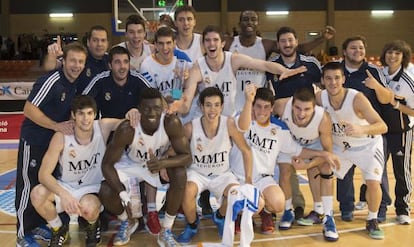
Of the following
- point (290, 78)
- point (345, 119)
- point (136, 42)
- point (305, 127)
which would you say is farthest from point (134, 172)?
point (345, 119)

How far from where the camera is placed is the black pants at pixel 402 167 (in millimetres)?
4848

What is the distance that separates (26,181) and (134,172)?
953 millimetres

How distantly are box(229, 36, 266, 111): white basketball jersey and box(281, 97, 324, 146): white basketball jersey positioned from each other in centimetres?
61

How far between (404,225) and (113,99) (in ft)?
10.3

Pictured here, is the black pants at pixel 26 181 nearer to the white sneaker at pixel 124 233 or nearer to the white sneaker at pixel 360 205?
the white sneaker at pixel 124 233

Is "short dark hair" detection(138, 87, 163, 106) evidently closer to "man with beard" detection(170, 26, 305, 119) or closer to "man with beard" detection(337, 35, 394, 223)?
A: "man with beard" detection(170, 26, 305, 119)

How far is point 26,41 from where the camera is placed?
19766mm

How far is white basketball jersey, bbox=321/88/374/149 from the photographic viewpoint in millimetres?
4574

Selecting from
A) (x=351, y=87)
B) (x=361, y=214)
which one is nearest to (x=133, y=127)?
(x=351, y=87)

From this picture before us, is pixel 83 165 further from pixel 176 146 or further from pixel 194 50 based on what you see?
pixel 194 50

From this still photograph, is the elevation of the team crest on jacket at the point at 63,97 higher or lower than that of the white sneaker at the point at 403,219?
higher

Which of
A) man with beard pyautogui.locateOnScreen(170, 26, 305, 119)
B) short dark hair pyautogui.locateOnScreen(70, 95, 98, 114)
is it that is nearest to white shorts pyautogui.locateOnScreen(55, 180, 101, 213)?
short dark hair pyautogui.locateOnScreen(70, 95, 98, 114)

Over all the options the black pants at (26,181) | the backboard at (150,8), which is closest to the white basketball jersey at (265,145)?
the black pants at (26,181)

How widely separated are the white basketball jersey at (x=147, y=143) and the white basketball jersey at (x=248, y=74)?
1158 millimetres
